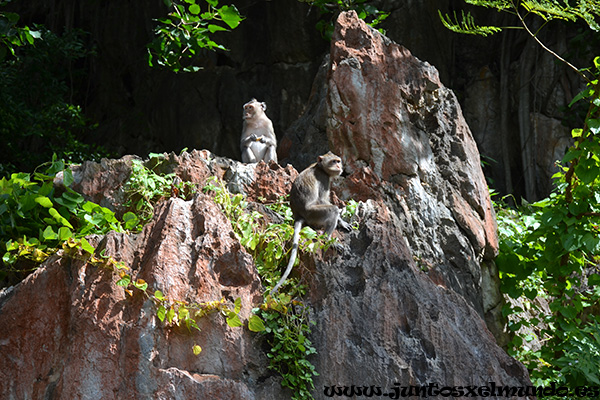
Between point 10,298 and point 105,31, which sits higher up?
point 105,31

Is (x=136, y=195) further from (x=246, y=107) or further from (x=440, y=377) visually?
(x=246, y=107)

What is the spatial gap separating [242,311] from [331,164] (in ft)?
6.59

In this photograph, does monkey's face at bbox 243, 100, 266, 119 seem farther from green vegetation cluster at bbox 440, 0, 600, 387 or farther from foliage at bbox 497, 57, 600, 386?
foliage at bbox 497, 57, 600, 386

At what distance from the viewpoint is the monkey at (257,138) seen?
27.2 feet

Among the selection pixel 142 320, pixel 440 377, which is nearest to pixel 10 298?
pixel 142 320

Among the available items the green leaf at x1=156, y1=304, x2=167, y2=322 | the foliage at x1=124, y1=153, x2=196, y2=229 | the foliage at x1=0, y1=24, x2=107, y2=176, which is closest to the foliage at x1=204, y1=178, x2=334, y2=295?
the foliage at x1=124, y1=153, x2=196, y2=229

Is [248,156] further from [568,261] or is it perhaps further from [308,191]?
[568,261]

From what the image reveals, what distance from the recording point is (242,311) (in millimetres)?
4844

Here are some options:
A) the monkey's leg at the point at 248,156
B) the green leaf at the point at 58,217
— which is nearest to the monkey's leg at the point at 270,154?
the monkey's leg at the point at 248,156

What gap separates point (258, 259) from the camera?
17.9 feet

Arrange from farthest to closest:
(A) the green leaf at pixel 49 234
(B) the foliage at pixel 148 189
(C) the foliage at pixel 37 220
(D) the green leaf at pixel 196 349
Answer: (B) the foliage at pixel 148 189 < (C) the foliage at pixel 37 220 < (A) the green leaf at pixel 49 234 < (D) the green leaf at pixel 196 349

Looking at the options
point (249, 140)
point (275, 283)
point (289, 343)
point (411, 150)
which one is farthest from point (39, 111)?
point (289, 343)

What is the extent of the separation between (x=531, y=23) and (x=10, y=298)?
951cm

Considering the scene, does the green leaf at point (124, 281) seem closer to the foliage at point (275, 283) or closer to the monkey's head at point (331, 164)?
the foliage at point (275, 283)
